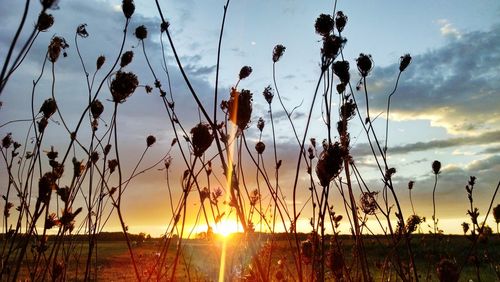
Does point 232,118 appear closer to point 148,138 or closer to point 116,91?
point 116,91

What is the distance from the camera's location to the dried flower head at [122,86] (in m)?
2.78

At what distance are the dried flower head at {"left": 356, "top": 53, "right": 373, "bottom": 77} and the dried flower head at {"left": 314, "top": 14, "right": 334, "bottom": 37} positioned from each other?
36 centimetres

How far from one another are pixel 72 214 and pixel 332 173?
2014 millimetres

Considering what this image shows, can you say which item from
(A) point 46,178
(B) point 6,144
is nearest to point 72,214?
(A) point 46,178

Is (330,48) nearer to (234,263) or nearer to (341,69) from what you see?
(341,69)

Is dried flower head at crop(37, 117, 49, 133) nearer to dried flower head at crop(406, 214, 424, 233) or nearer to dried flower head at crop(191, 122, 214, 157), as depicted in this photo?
dried flower head at crop(191, 122, 214, 157)

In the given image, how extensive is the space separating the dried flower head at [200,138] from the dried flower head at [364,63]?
1668mm

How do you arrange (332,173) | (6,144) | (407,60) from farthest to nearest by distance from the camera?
(6,144)
(407,60)
(332,173)

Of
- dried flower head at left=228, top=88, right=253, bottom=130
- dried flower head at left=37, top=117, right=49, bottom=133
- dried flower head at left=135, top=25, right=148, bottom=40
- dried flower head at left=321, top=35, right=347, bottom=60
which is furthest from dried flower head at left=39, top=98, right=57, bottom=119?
dried flower head at left=321, top=35, right=347, bottom=60

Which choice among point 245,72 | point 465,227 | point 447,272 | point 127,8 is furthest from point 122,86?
point 465,227

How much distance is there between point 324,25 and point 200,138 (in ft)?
5.13

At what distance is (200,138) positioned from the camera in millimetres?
2354

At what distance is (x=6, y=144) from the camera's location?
17.4 feet

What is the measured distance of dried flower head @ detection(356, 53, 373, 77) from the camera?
11.4 ft
